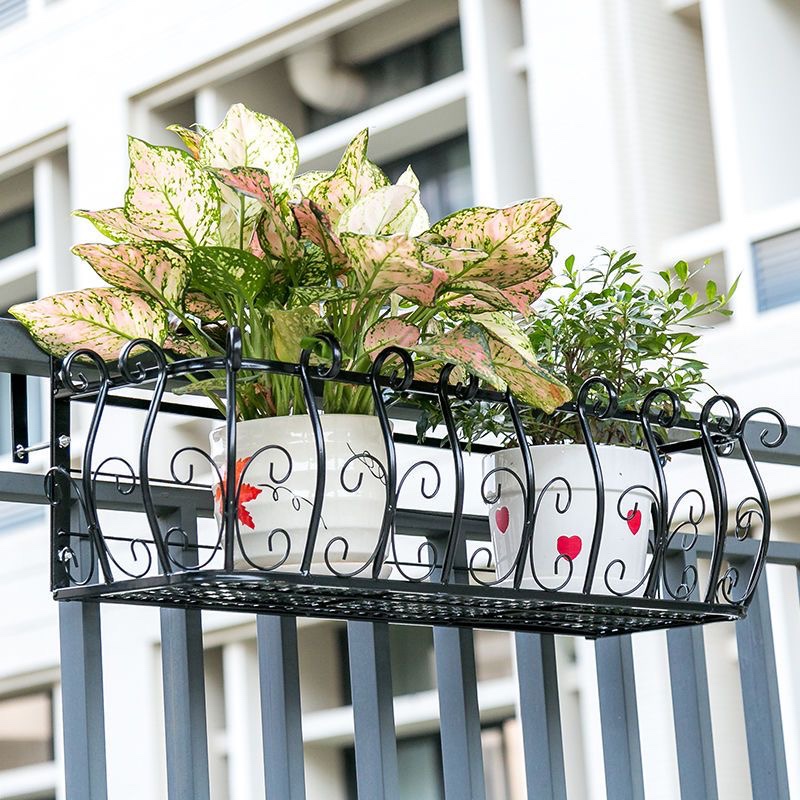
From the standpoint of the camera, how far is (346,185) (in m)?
1.11

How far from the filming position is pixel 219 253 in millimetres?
1040

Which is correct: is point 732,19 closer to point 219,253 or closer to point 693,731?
point 693,731

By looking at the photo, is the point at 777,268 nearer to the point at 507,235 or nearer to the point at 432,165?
the point at 432,165

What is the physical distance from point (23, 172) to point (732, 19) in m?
3.61

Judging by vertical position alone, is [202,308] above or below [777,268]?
below

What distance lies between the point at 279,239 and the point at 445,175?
15.6ft

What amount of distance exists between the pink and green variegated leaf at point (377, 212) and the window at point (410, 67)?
4.77m

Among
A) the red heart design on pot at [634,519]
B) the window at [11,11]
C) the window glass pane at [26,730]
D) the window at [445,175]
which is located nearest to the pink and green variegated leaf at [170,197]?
the red heart design on pot at [634,519]

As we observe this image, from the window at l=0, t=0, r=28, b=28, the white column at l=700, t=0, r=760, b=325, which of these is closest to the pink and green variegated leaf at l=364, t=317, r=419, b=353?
the white column at l=700, t=0, r=760, b=325

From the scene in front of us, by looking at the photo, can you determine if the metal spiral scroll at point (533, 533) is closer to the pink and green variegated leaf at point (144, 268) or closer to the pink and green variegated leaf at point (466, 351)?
the pink and green variegated leaf at point (466, 351)

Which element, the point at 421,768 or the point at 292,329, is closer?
the point at 292,329

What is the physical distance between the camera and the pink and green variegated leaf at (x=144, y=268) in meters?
1.07

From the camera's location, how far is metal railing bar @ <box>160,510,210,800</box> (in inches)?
47.0

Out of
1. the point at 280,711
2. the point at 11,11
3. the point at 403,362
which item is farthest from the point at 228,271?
the point at 11,11
